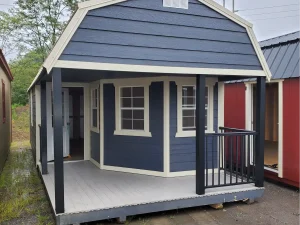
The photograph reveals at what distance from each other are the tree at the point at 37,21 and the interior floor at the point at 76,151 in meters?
8.71

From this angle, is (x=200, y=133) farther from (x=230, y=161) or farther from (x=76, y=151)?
(x=76, y=151)

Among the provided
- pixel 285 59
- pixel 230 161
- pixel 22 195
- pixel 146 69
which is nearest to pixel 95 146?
pixel 22 195

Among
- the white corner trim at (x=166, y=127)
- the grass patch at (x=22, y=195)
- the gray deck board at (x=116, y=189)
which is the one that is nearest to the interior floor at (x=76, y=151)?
the grass patch at (x=22, y=195)

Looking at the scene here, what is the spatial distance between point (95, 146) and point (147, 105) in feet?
6.30

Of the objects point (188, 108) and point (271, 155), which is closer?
point (188, 108)

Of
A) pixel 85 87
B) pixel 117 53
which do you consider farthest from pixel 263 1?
pixel 117 53

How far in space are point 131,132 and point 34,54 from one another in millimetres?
14999

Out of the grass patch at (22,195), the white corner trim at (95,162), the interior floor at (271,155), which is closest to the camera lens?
the grass patch at (22,195)

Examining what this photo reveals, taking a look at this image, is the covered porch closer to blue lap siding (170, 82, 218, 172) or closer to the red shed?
blue lap siding (170, 82, 218, 172)

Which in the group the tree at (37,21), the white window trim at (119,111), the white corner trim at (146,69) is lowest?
the white window trim at (119,111)

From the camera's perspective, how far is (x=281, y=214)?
450 centimetres

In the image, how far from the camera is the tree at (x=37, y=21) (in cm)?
1705

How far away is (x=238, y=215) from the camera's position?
14.8 feet

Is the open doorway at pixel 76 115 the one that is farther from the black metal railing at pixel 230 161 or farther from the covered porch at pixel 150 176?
the black metal railing at pixel 230 161
